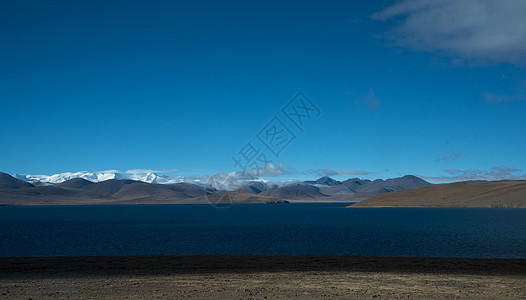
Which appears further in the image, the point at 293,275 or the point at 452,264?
the point at 452,264

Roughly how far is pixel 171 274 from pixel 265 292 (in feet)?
26.5

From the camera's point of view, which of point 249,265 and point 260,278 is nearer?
point 260,278

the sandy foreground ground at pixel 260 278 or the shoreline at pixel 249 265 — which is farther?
the shoreline at pixel 249 265

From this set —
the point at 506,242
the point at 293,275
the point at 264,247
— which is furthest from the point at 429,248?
the point at 293,275

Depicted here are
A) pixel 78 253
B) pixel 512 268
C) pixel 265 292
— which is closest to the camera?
pixel 265 292

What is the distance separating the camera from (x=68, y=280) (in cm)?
2408

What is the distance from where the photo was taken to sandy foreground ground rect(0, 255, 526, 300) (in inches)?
789

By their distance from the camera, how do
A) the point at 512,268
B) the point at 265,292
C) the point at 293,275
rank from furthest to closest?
the point at 512,268 < the point at 293,275 < the point at 265,292

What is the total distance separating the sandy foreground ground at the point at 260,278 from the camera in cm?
2003

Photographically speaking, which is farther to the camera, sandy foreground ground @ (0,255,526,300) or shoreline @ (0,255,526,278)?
shoreline @ (0,255,526,278)

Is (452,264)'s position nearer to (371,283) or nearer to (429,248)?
(371,283)

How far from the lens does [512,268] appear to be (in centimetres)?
2934

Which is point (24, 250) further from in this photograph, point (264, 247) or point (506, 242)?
point (506, 242)

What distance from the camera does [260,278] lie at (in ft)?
81.7
